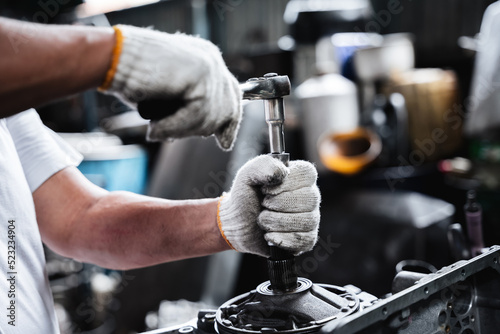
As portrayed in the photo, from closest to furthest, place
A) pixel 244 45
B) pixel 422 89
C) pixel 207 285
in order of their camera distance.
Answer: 1. pixel 207 285
2. pixel 422 89
3. pixel 244 45

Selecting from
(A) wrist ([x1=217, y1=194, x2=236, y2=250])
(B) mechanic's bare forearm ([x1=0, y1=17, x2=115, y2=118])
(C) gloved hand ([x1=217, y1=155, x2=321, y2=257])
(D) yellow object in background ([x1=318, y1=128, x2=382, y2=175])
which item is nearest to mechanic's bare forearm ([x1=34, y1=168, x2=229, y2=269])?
(A) wrist ([x1=217, y1=194, x2=236, y2=250])

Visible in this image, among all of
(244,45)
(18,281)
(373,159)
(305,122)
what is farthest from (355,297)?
(244,45)

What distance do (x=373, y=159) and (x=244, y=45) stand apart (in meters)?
5.15

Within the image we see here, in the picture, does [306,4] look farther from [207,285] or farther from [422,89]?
[207,285]

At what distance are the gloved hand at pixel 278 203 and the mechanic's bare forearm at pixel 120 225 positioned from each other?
142 millimetres

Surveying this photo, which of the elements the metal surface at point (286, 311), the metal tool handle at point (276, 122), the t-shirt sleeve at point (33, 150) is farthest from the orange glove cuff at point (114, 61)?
the t-shirt sleeve at point (33, 150)

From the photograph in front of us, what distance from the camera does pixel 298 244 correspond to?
1110 millimetres

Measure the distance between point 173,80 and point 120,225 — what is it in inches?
28.0

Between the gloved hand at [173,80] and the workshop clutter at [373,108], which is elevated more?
the gloved hand at [173,80]

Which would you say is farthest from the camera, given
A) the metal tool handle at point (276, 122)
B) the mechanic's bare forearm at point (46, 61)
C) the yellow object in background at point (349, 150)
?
the yellow object in background at point (349, 150)

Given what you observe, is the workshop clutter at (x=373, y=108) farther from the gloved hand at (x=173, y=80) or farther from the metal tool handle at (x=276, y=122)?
the gloved hand at (x=173, y=80)

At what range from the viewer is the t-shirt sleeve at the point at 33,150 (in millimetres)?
1430

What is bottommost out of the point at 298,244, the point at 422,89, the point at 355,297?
the point at 422,89

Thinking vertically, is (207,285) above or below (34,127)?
below
